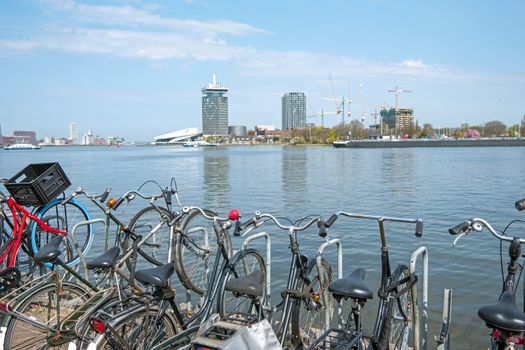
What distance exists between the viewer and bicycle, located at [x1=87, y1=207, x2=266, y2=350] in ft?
10.2

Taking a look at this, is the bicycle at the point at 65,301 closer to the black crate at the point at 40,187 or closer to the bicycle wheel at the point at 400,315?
the black crate at the point at 40,187

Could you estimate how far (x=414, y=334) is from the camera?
157 inches

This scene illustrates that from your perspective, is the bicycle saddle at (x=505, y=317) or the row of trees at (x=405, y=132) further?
the row of trees at (x=405, y=132)

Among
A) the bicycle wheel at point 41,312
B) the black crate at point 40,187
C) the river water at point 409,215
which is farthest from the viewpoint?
the river water at point 409,215

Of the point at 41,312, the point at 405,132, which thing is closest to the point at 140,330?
the point at 41,312

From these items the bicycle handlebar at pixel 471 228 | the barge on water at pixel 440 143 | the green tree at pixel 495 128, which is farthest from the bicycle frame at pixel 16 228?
the green tree at pixel 495 128

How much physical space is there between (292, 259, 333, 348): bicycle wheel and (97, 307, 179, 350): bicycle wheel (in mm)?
1001

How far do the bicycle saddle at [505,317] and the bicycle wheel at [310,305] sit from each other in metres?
1.45

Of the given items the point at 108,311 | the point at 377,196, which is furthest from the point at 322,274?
the point at 377,196

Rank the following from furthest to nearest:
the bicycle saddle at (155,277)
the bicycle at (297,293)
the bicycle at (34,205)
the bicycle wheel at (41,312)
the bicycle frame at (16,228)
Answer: the bicycle at (34,205)
the bicycle frame at (16,228)
the bicycle wheel at (41,312)
the bicycle at (297,293)
the bicycle saddle at (155,277)

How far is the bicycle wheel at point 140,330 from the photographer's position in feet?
10.1

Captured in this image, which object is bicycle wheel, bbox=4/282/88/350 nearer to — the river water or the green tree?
the river water

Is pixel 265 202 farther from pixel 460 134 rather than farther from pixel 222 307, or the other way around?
pixel 460 134

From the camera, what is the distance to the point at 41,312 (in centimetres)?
425
